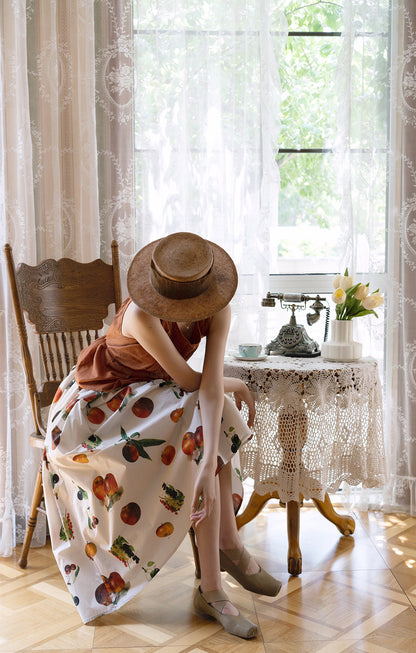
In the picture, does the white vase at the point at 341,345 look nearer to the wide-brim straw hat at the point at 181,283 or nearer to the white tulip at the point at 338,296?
the white tulip at the point at 338,296

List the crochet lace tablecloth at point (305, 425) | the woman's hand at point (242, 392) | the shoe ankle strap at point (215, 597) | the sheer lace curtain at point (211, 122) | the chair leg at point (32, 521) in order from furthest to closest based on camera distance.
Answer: the sheer lace curtain at point (211, 122), the chair leg at point (32, 521), the crochet lace tablecloth at point (305, 425), the woman's hand at point (242, 392), the shoe ankle strap at point (215, 597)

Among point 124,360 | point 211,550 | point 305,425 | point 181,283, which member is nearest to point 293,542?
point 305,425

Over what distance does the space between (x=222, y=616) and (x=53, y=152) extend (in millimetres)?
1744

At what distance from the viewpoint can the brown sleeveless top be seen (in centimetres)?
213

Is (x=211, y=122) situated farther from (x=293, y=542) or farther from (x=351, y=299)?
(x=293, y=542)

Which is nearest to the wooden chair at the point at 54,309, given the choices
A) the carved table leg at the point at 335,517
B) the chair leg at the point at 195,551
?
A: the chair leg at the point at 195,551

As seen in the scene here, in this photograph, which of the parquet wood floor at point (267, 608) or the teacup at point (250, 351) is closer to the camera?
the parquet wood floor at point (267, 608)

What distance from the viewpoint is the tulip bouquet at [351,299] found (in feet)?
8.41

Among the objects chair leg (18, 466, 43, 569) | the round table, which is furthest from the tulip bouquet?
chair leg (18, 466, 43, 569)

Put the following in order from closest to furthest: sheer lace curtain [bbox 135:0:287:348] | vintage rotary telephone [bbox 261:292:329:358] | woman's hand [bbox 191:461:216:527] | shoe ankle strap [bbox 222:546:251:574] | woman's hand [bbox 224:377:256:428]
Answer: woman's hand [bbox 191:461:216:527] < shoe ankle strap [bbox 222:546:251:574] < woman's hand [bbox 224:377:256:428] < vintage rotary telephone [bbox 261:292:329:358] < sheer lace curtain [bbox 135:0:287:348]

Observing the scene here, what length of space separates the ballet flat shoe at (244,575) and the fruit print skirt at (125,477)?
0.71 ft

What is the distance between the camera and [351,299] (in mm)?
2602

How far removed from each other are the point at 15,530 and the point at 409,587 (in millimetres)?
1452

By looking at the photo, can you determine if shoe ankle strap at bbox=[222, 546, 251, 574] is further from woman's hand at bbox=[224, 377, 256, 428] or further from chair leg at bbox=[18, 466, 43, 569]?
chair leg at bbox=[18, 466, 43, 569]
